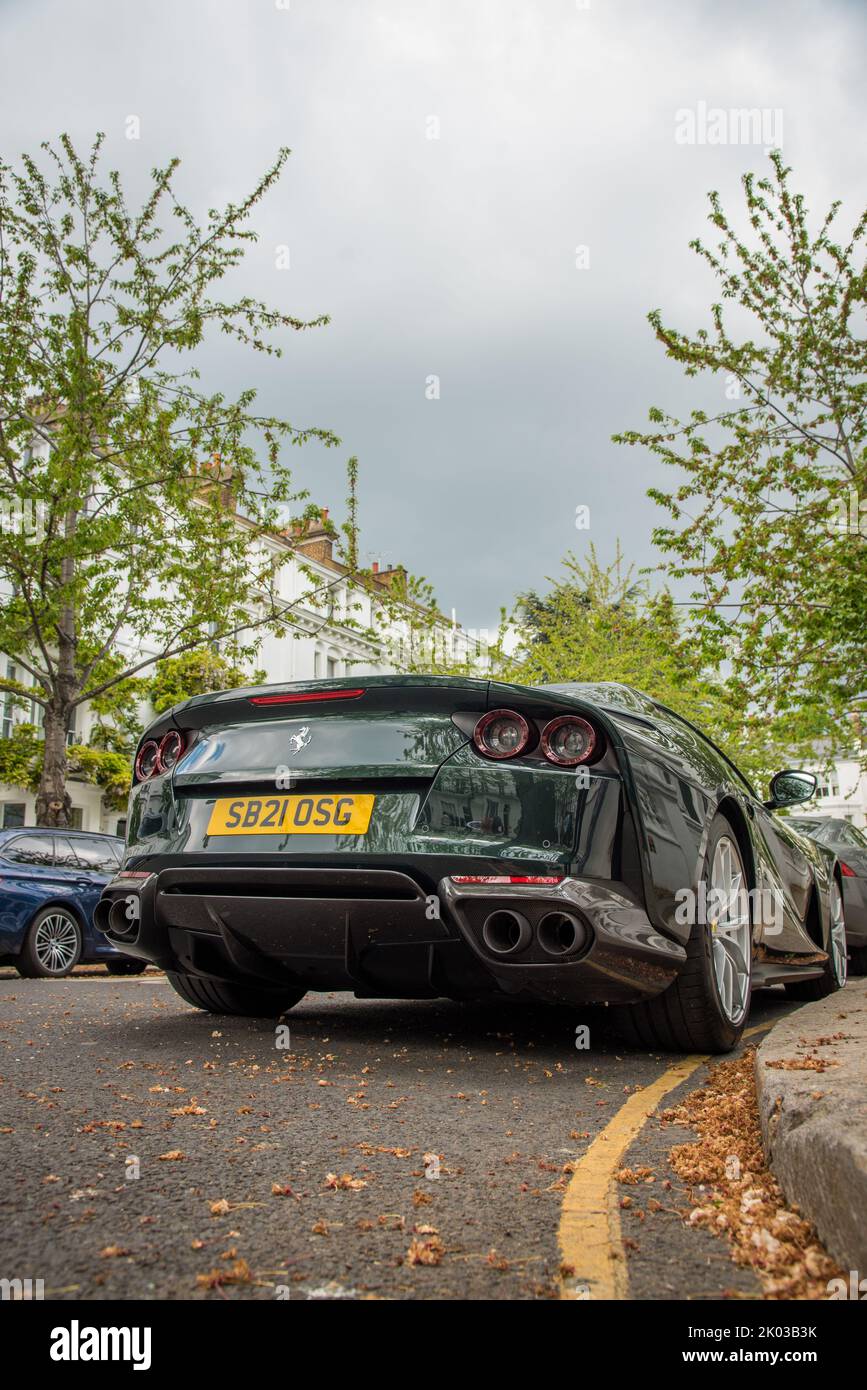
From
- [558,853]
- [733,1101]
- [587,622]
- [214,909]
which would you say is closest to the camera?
[733,1101]

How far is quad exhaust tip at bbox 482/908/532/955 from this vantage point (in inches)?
137

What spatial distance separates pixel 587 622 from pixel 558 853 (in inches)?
1116

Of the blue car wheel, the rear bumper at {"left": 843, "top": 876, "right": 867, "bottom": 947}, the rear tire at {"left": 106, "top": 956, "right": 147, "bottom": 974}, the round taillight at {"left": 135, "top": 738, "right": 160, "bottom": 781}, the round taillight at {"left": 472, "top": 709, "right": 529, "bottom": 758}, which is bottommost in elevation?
the rear tire at {"left": 106, "top": 956, "right": 147, "bottom": 974}

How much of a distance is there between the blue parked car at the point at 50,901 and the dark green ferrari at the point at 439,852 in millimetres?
6403

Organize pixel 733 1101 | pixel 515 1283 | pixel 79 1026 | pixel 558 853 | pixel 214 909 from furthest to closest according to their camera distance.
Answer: pixel 79 1026 < pixel 214 909 < pixel 558 853 < pixel 733 1101 < pixel 515 1283

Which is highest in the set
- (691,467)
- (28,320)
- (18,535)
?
(28,320)

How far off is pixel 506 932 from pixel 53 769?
1430 centimetres

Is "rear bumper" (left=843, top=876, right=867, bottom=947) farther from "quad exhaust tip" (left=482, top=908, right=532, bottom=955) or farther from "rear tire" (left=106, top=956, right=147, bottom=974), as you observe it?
"rear tire" (left=106, top=956, right=147, bottom=974)

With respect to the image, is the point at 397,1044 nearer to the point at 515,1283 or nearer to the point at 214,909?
the point at 214,909

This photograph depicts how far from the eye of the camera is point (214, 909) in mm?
3990

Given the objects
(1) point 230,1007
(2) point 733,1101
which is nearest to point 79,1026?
(1) point 230,1007

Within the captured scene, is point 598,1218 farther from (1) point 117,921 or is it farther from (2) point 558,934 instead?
(1) point 117,921

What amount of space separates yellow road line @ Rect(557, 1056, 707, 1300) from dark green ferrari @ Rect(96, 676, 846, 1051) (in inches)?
23.8

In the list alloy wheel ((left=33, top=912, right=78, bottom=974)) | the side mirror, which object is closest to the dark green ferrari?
the side mirror
